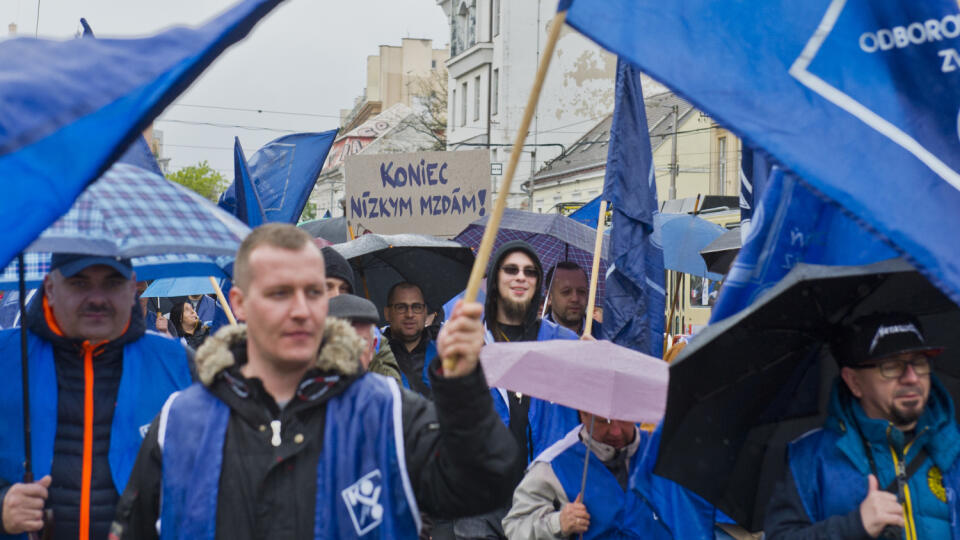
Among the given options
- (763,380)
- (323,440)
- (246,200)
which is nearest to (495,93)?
(246,200)

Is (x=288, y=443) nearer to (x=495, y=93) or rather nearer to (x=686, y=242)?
(x=686, y=242)

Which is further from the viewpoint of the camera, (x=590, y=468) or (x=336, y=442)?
(x=590, y=468)

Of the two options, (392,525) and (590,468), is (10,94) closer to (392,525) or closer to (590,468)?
(392,525)

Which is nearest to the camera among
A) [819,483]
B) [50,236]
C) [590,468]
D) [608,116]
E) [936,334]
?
[50,236]

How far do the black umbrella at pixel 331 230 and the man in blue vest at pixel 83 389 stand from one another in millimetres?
9922

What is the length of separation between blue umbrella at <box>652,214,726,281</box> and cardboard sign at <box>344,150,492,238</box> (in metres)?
2.53

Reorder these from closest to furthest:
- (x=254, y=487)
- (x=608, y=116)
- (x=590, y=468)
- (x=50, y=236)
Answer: (x=254, y=487) < (x=50, y=236) < (x=590, y=468) < (x=608, y=116)

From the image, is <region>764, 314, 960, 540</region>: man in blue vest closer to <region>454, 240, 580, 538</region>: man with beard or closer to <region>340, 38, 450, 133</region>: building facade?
<region>454, 240, 580, 538</region>: man with beard

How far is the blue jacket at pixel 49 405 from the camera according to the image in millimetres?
4145

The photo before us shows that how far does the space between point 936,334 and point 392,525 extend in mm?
2094

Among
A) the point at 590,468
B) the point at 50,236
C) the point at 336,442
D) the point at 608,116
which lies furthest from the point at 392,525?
the point at 608,116

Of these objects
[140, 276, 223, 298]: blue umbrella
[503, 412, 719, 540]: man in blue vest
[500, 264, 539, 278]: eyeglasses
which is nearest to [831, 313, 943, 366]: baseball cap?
[503, 412, 719, 540]: man in blue vest

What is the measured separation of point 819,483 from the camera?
3814 millimetres

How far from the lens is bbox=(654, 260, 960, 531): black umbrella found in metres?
3.71
